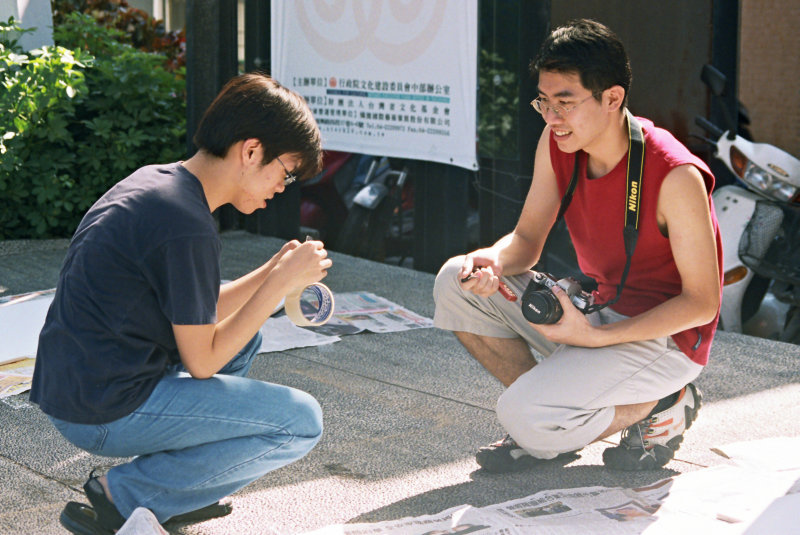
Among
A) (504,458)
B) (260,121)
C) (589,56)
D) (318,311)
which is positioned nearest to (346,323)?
(504,458)

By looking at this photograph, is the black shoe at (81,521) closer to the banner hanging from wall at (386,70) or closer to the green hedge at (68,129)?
the banner hanging from wall at (386,70)

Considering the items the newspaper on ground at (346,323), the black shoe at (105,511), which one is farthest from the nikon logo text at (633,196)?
the newspaper on ground at (346,323)

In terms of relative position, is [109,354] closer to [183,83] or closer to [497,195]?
[497,195]

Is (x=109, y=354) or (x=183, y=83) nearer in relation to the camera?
(x=109, y=354)

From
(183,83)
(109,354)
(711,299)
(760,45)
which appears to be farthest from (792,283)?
(183,83)

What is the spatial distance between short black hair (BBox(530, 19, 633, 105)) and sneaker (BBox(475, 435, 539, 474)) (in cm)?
100

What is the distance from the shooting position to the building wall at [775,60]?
5.36m

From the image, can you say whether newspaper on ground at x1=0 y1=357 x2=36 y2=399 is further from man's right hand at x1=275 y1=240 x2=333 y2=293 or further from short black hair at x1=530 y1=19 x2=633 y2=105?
short black hair at x1=530 y1=19 x2=633 y2=105

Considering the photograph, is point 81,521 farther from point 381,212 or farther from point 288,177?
point 381,212

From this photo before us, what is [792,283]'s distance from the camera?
442 centimetres

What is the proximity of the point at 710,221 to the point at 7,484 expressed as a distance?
1955mm

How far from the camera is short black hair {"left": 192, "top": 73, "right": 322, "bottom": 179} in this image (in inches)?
86.8

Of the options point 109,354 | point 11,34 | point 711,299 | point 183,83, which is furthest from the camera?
point 183,83

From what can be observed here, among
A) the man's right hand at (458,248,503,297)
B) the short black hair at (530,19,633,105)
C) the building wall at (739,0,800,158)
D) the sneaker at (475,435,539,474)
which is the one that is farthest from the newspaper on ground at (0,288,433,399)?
the building wall at (739,0,800,158)
